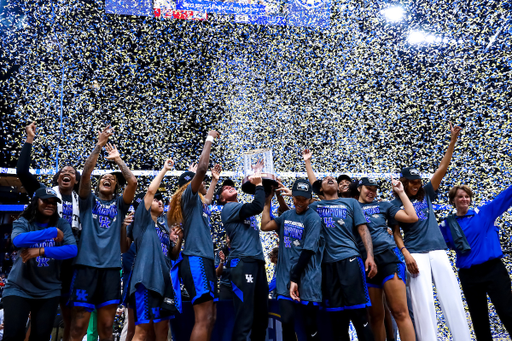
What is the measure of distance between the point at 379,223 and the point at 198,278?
1.86m

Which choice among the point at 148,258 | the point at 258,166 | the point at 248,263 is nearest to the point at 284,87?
the point at 258,166

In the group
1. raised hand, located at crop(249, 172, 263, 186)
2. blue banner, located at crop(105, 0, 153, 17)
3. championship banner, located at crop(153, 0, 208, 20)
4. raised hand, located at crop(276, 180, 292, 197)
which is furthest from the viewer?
championship banner, located at crop(153, 0, 208, 20)

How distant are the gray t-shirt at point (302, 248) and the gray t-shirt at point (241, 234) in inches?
9.6

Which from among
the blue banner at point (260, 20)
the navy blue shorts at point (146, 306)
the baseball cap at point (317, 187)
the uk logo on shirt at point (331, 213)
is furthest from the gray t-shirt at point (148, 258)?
the blue banner at point (260, 20)

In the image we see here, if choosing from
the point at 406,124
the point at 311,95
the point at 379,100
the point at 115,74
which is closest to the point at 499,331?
the point at 406,124

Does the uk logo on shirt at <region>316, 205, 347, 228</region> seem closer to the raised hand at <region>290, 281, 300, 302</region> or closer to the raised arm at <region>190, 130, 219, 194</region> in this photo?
the raised hand at <region>290, 281, 300, 302</region>

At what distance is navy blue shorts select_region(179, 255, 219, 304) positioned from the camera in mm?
3285

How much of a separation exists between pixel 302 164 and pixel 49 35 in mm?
6064

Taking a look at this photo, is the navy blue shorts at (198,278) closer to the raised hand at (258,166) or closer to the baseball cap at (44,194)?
the raised hand at (258,166)

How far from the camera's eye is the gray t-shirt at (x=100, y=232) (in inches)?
128

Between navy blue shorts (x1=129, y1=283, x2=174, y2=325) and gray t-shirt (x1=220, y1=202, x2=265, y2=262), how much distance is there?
0.77 m

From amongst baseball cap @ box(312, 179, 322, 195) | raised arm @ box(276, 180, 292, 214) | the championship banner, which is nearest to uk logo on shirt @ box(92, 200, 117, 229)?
raised arm @ box(276, 180, 292, 214)

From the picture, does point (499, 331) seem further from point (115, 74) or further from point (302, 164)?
point (115, 74)

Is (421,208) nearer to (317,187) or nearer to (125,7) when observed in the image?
(317,187)
